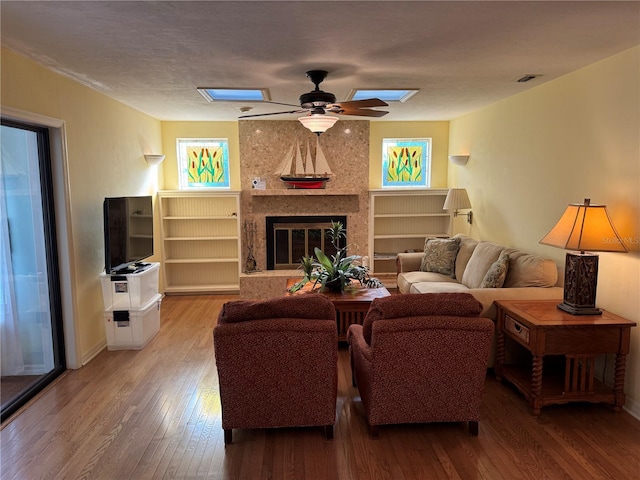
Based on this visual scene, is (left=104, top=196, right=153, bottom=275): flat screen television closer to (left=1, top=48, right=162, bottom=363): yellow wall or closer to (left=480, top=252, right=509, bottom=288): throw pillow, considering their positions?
(left=1, top=48, right=162, bottom=363): yellow wall

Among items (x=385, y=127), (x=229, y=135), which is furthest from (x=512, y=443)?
(x=229, y=135)

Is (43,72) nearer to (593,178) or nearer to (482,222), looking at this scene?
(593,178)

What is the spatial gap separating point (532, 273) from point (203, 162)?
4738mm

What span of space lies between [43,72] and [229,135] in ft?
10.3

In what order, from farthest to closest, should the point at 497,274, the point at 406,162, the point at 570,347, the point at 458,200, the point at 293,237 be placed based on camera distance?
the point at 406,162 → the point at 293,237 → the point at 458,200 → the point at 497,274 → the point at 570,347

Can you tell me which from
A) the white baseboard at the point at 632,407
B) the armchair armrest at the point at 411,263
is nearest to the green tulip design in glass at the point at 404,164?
the armchair armrest at the point at 411,263

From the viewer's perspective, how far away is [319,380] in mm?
2574

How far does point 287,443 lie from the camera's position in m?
2.66

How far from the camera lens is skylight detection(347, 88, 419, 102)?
4.25 metres

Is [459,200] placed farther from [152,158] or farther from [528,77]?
[152,158]

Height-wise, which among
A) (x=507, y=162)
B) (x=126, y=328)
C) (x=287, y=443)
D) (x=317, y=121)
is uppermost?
(x=317, y=121)

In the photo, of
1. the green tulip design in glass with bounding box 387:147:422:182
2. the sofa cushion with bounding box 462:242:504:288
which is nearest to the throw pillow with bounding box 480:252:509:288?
the sofa cushion with bounding box 462:242:504:288

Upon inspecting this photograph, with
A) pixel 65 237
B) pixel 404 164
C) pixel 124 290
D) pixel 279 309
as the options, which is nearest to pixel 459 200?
pixel 404 164

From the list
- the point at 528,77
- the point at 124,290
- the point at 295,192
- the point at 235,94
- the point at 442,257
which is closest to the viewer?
the point at 528,77
